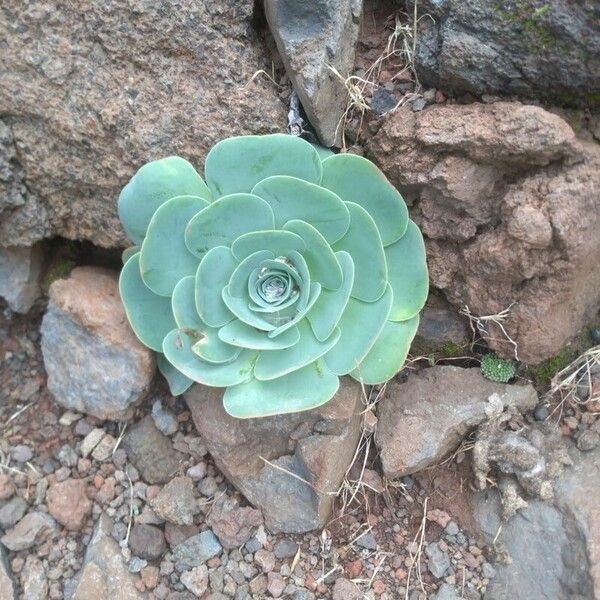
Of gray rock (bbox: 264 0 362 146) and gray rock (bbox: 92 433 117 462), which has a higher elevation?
gray rock (bbox: 264 0 362 146)

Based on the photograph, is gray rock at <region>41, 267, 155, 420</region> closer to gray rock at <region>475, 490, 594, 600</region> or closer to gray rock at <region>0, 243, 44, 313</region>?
gray rock at <region>0, 243, 44, 313</region>

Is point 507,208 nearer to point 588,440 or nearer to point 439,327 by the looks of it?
point 439,327

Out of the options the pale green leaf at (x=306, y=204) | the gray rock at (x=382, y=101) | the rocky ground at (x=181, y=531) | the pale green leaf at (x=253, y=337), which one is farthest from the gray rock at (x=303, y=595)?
the gray rock at (x=382, y=101)

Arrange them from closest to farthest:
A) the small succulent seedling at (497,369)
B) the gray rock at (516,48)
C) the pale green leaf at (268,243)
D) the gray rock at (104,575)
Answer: the gray rock at (516,48)
the pale green leaf at (268,243)
the gray rock at (104,575)
the small succulent seedling at (497,369)

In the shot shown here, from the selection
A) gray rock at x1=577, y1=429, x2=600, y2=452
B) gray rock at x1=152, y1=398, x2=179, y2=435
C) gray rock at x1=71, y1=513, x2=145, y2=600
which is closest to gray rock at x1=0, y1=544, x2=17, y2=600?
gray rock at x1=71, y1=513, x2=145, y2=600

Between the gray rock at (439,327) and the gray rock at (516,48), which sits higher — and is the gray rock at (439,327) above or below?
below

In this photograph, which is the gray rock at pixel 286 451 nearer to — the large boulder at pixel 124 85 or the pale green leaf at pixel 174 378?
the pale green leaf at pixel 174 378

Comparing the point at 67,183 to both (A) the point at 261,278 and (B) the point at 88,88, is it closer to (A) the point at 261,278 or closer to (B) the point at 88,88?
(B) the point at 88,88
